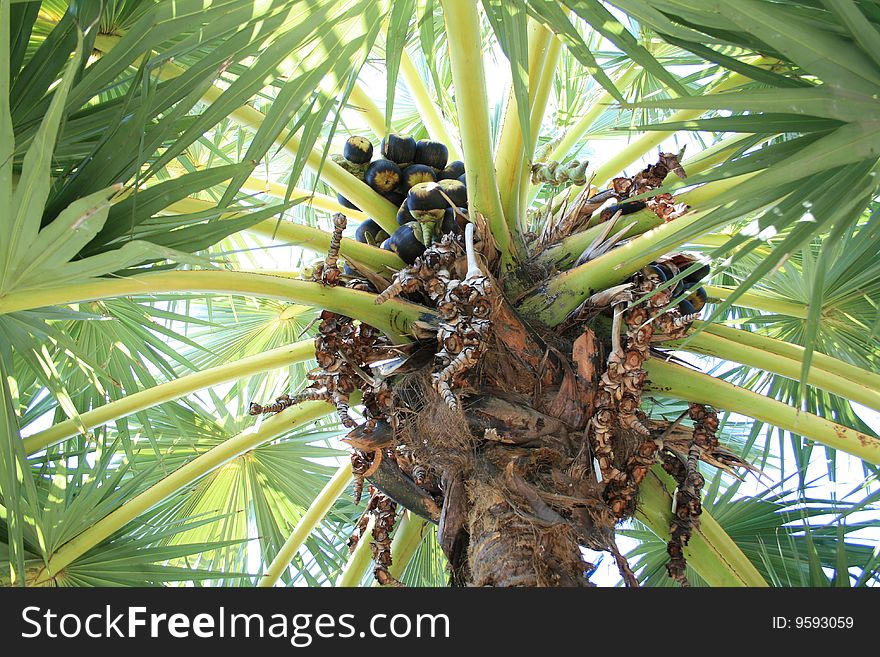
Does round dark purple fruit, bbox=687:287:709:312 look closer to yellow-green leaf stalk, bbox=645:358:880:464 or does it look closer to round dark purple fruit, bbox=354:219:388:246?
yellow-green leaf stalk, bbox=645:358:880:464

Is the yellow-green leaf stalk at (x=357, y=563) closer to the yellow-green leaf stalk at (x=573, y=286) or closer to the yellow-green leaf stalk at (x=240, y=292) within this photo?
the yellow-green leaf stalk at (x=240, y=292)

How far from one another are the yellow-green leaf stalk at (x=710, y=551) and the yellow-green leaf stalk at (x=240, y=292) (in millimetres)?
872

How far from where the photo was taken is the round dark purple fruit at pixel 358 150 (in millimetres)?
3139

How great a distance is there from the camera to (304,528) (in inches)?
120

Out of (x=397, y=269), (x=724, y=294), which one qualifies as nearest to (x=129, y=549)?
(x=397, y=269)

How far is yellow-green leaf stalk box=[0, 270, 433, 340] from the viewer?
181cm

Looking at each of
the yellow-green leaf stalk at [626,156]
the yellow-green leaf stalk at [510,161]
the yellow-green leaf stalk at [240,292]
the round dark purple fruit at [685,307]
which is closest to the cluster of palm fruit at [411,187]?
the yellow-green leaf stalk at [510,161]

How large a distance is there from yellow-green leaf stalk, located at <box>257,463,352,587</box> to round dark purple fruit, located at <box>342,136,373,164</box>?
3.66 feet

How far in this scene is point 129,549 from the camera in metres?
2.84

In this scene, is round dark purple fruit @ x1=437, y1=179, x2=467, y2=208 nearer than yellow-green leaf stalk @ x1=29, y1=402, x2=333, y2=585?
No

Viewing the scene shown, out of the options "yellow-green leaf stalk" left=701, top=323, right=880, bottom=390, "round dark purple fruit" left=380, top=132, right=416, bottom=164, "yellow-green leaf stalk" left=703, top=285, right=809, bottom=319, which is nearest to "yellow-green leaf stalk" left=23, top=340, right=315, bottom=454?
"round dark purple fruit" left=380, top=132, right=416, bottom=164

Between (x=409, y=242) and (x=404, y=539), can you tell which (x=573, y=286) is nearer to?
(x=409, y=242)
